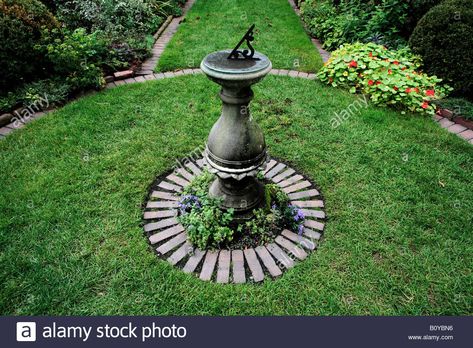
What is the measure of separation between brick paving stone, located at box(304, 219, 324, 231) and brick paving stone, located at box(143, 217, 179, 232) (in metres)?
1.40

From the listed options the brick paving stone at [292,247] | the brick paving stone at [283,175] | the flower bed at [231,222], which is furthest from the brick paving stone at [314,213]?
the brick paving stone at [283,175]

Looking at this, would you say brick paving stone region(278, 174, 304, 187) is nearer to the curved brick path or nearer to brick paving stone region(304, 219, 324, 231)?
brick paving stone region(304, 219, 324, 231)

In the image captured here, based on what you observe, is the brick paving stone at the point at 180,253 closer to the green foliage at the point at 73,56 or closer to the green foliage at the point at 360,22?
the green foliage at the point at 73,56

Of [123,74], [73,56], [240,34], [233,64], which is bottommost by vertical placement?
[240,34]

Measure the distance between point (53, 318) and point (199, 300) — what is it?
119 centimetres

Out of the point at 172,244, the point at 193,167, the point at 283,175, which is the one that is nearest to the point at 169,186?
the point at 193,167

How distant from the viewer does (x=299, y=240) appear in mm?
3545

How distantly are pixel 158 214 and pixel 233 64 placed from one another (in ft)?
5.97

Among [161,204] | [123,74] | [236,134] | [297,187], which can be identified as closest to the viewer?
[236,134]

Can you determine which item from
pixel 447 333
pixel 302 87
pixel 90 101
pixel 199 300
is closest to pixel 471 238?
pixel 447 333

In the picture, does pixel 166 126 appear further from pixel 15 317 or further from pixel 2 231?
pixel 15 317

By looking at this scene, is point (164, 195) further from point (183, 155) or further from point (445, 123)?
point (445, 123)

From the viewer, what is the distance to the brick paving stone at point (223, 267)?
3174 mm

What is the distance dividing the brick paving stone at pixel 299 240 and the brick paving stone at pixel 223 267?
65cm
